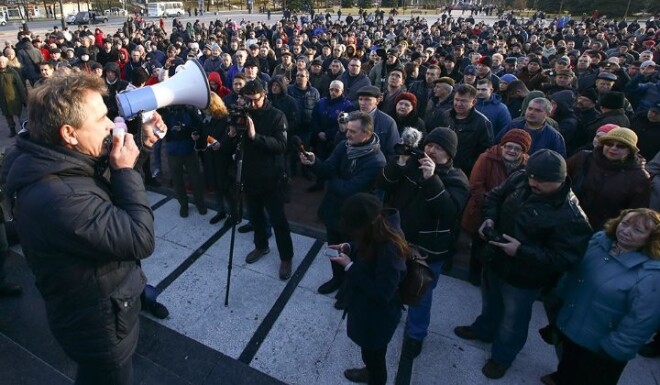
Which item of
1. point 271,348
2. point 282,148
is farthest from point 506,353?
point 282,148

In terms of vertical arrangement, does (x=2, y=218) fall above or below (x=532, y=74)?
below

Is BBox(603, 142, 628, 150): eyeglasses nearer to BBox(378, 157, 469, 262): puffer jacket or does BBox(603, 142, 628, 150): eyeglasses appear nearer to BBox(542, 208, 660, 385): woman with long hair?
BBox(542, 208, 660, 385): woman with long hair

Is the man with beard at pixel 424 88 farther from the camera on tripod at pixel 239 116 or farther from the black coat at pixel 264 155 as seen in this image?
the camera on tripod at pixel 239 116

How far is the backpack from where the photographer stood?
243cm

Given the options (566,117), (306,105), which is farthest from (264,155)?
(566,117)

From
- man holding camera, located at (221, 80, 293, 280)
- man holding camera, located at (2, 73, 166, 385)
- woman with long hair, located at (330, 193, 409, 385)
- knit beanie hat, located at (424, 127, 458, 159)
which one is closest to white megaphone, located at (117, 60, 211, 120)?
man holding camera, located at (2, 73, 166, 385)

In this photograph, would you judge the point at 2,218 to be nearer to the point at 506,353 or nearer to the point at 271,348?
the point at 271,348

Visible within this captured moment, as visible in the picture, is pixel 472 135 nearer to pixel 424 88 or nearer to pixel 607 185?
pixel 607 185

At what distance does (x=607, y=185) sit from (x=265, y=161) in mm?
3179

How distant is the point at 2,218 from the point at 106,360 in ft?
8.41

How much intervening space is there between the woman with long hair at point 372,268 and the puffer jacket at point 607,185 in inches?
90.1

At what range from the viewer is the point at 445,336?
3.59 m

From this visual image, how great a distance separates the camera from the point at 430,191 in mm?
2826

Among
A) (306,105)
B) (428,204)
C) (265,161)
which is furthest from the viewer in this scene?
(306,105)
